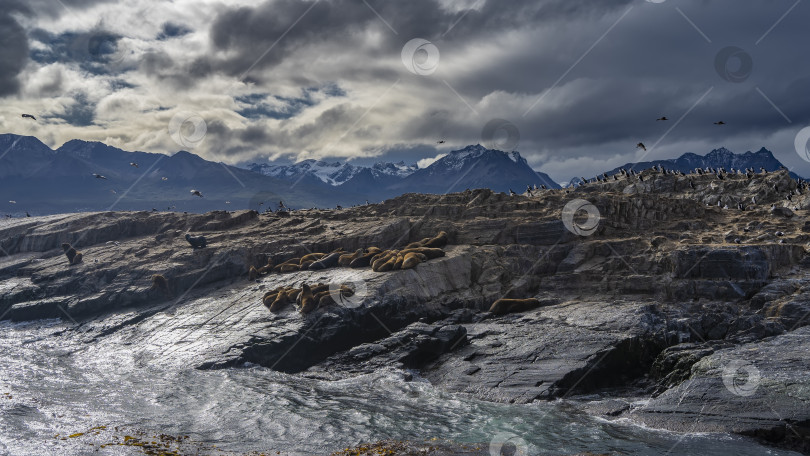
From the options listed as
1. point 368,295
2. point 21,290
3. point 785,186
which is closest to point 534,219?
point 368,295

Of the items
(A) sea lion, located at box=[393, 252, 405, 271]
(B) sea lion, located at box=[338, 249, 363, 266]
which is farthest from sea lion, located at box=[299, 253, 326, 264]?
(A) sea lion, located at box=[393, 252, 405, 271]

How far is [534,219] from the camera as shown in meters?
45.9

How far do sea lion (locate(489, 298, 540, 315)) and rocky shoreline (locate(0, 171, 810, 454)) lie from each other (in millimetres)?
789

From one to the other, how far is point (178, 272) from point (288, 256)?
1105 centimetres

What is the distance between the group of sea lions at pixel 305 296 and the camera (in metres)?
36.4

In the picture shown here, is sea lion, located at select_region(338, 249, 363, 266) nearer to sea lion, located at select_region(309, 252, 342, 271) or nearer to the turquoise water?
sea lion, located at select_region(309, 252, 342, 271)

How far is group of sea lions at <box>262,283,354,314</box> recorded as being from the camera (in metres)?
36.4

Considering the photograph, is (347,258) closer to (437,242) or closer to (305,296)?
(437,242)

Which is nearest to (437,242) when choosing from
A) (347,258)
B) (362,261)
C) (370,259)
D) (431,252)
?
(431,252)

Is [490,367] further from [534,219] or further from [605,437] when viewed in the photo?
[534,219]

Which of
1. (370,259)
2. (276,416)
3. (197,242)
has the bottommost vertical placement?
(276,416)

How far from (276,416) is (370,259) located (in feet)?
69.0

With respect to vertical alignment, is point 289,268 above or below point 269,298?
above

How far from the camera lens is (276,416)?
77.2 ft
